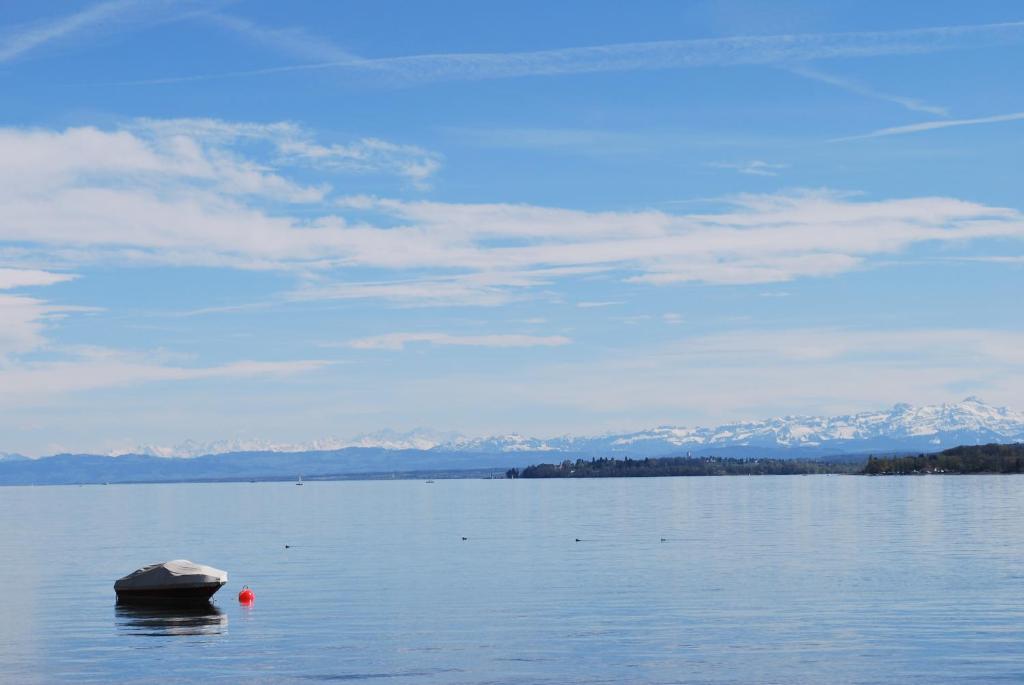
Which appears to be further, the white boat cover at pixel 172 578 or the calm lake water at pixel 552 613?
the white boat cover at pixel 172 578

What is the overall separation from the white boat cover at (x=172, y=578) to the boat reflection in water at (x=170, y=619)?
1311mm

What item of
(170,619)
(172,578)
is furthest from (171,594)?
(170,619)

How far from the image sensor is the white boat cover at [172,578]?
7794 centimetres

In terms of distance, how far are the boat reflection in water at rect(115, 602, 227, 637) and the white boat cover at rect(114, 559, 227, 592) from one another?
131 centimetres

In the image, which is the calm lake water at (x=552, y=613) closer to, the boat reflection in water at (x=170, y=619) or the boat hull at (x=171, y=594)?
the boat reflection in water at (x=170, y=619)

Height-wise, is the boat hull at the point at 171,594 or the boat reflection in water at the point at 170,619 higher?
the boat hull at the point at 171,594

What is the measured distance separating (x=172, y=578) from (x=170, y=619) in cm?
722

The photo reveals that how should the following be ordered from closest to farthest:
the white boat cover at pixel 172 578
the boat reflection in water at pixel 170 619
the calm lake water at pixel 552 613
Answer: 1. the calm lake water at pixel 552 613
2. the boat reflection in water at pixel 170 619
3. the white boat cover at pixel 172 578

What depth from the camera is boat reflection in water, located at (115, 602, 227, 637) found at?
66.4 metres

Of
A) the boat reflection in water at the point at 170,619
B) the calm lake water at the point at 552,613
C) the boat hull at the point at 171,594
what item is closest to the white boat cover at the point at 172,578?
the boat hull at the point at 171,594

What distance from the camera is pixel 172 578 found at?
3088 inches

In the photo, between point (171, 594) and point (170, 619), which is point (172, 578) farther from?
point (170, 619)

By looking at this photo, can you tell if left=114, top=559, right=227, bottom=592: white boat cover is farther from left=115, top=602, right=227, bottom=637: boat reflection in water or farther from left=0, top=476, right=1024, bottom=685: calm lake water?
left=0, top=476, right=1024, bottom=685: calm lake water

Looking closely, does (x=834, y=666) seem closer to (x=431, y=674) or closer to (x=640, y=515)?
(x=431, y=674)
